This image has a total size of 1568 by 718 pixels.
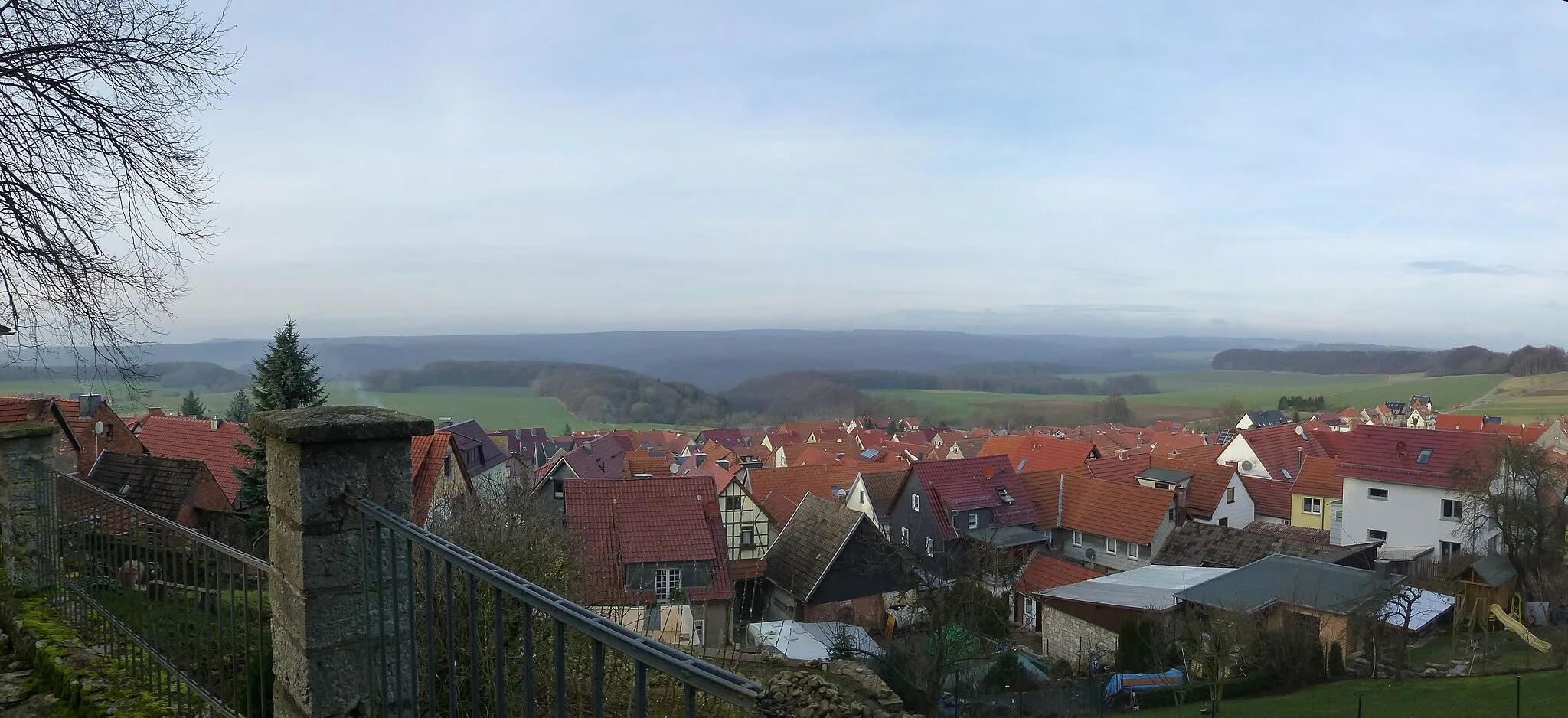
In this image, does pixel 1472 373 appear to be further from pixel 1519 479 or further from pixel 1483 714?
pixel 1483 714

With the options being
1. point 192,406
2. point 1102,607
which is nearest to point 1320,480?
point 1102,607

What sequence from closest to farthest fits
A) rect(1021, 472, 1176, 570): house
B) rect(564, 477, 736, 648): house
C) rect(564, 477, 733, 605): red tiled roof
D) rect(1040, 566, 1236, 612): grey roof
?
rect(1040, 566, 1236, 612): grey roof → rect(564, 477, 736, 648): house → rect(564, 477, 733, 605): red tiled roof → rect(1021, 472, 1176, 570): house

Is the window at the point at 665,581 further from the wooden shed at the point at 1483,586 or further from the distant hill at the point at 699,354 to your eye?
the distant hill at the point at 699,354

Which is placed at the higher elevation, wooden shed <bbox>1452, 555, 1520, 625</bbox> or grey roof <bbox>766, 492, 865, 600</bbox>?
grey roof <bbox>766, 492, 865, 600</bbox>

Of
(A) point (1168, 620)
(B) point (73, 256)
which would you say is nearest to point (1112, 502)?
(A) point (1168, 620)

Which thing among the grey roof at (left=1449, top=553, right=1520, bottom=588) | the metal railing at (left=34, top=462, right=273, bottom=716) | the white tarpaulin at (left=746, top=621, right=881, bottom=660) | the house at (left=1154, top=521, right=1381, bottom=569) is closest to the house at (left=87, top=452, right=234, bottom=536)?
the metal railing at (left=34, top=462, right=273, bottom=716)

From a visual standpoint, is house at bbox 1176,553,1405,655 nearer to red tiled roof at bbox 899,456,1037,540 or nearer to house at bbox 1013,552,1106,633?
house at bbox 1013,552,1106,633

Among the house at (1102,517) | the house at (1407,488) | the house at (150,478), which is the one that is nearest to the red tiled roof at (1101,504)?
the house at (1102,517)
